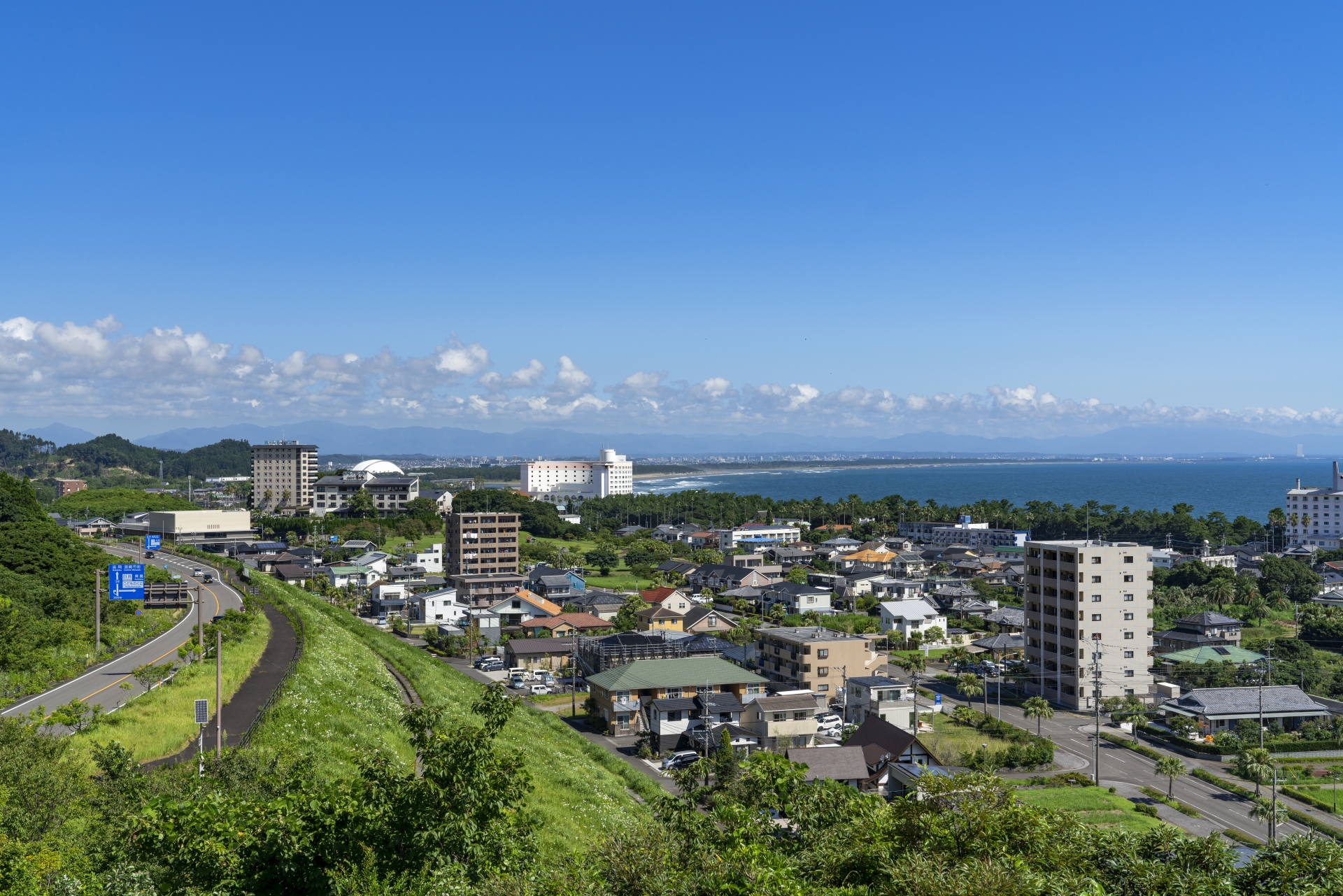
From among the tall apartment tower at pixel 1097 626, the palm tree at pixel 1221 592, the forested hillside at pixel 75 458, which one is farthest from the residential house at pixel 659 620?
the forested hillside at pixel 75 458

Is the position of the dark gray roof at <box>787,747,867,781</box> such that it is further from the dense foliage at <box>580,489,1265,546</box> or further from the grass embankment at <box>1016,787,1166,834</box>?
the dense foliage at <box>580,489,1265,546</box>

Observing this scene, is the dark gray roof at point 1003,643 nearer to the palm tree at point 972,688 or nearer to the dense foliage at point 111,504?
the palm tree at point 972,688

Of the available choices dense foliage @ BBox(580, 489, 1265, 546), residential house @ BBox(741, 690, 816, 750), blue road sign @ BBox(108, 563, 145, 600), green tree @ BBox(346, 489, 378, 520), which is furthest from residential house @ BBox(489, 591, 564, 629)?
dense foliage @ BBox(580, 489, 1265, 546)

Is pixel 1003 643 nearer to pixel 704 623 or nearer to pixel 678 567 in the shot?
pixel 704 623

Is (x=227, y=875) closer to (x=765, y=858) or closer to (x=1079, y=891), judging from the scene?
(x=765, y=858)

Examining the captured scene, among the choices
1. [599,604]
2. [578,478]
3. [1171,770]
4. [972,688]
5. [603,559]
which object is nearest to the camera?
[1171,770]

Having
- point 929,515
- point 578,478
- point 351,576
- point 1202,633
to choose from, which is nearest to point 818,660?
point 1202,633
